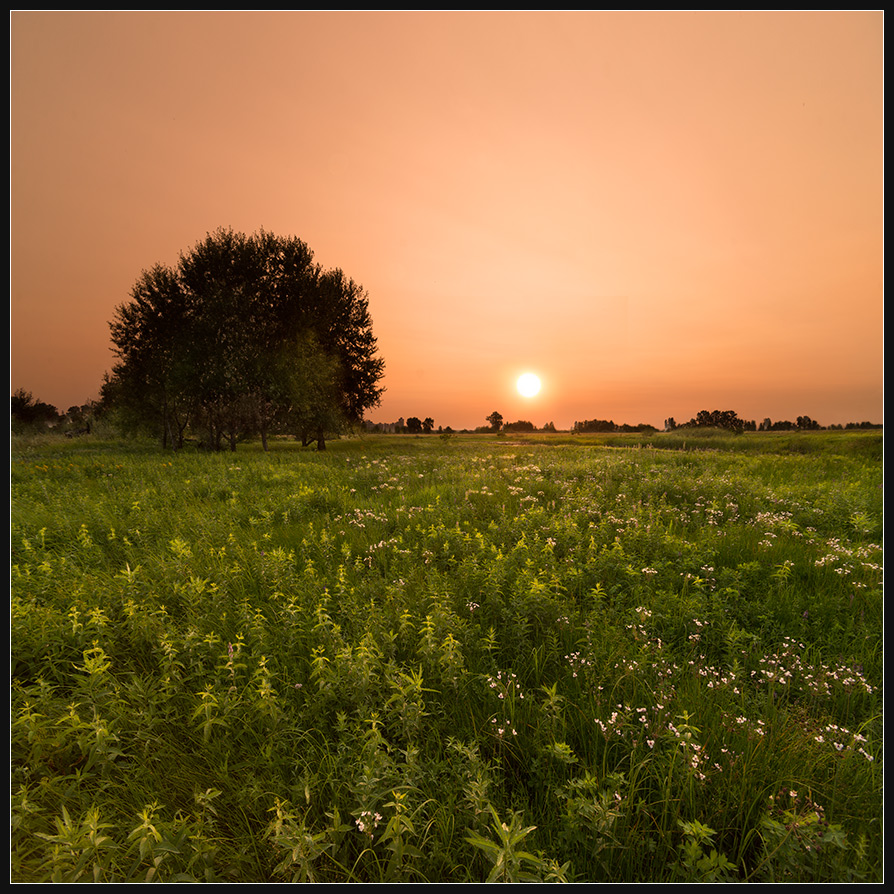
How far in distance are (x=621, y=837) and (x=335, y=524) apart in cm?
644

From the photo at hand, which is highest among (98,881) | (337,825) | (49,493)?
(49,493)

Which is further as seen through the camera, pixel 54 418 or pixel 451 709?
pixel 54 418

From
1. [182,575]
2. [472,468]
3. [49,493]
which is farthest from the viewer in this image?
[472,468]

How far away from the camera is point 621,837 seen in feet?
7.27

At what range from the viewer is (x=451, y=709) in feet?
10.2

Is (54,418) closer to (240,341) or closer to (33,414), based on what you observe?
(33,414)

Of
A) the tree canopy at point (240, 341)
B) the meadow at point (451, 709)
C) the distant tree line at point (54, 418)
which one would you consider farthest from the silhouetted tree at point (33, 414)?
the meadow at point (451, 709)

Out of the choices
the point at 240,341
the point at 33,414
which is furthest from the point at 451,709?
the point at 33,414

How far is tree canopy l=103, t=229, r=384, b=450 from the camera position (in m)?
28.4

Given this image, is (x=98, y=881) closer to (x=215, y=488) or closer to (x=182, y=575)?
(x=182, y=575)

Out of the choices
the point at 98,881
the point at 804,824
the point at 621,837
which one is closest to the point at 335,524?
the point at 98,881

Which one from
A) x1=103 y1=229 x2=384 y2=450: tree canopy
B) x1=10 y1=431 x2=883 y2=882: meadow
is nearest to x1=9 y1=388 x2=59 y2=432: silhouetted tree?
x1=103 y1=229 x2=384 y2=450: tree canopy

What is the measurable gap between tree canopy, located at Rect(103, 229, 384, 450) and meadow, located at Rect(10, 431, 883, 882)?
23803 mm

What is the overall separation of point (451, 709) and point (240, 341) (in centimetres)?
3124
